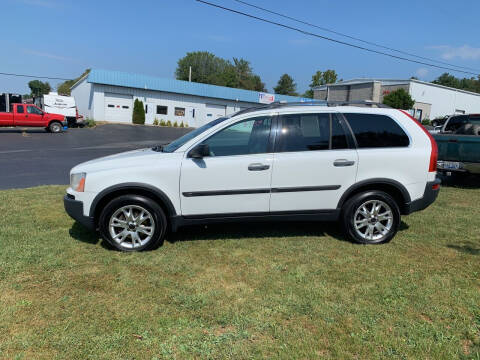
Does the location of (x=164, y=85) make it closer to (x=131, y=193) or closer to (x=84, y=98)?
(x=84, y=98)

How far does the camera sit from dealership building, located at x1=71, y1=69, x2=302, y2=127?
1316 inches

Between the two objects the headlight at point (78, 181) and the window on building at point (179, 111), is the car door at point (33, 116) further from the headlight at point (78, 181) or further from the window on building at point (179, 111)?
the headlight at point (78, 181)

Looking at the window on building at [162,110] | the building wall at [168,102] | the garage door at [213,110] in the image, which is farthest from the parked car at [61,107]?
the garage door at [213,110]

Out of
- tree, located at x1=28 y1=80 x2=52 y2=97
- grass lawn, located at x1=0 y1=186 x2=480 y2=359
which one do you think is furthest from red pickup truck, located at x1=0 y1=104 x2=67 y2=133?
tree, located at x1=28 y1=80 x2=52 y2=97

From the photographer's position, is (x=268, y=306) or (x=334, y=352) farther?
(x=268, y=306)

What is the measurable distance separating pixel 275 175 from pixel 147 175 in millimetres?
1582

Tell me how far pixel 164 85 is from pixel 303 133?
34.3 m

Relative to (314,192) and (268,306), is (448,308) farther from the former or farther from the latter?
(314,192)

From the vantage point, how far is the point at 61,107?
90.5 ft

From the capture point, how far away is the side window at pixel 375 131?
4.70 m

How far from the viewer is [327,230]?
5.45 m

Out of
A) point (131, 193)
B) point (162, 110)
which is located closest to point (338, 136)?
point (131, 193)

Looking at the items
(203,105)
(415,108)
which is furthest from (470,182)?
(415,108)

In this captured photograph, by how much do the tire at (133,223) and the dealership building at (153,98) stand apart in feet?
103
